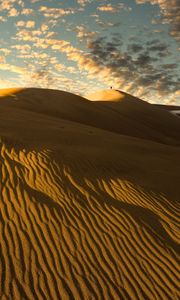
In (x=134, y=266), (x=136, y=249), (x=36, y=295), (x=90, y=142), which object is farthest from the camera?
(x=90, y=142)

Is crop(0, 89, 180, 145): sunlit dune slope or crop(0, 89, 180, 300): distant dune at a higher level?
crop(0, 89, 180, 145): sunlit dune slope

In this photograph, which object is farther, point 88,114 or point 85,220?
point 88,114

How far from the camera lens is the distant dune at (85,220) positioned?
5633 mm

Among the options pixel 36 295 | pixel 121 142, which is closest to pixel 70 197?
pixel 36 295

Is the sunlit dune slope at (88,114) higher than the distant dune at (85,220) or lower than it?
higher

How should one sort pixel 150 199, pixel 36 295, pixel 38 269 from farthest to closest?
pixel 150 199
pixel 38 269
pixel 36 295

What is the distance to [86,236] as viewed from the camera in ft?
22.5

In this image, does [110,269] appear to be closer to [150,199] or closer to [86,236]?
[86,236]

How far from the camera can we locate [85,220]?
747 centimetres

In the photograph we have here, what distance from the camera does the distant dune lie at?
5.63 m

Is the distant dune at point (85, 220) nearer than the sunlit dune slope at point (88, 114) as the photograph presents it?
Yes

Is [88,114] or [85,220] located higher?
[88,114]

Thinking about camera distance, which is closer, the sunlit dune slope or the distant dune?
the distant dune

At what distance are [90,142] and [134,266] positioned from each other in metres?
8.26
